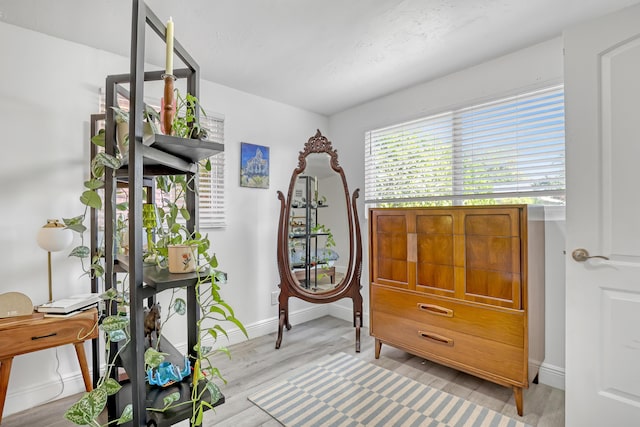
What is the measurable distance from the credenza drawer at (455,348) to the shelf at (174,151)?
6.54ft

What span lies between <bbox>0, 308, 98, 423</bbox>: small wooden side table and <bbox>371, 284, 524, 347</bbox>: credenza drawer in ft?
6.34

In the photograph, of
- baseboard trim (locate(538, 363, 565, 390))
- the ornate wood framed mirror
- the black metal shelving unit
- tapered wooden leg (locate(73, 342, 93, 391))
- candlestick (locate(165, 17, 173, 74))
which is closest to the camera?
the black metal shelving unit

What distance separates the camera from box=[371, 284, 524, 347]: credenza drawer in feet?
6.26

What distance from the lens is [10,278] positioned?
1.92 m

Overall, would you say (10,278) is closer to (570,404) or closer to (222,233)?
(222,233)

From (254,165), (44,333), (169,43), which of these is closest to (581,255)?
(169,43)

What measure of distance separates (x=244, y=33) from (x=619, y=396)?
2850 millimetres

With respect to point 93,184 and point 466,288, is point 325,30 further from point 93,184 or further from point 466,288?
point 466,288

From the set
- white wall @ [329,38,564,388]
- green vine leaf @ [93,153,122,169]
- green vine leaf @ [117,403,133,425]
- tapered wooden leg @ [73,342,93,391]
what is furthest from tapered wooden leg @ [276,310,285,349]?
green vine leaf @ [93,153,122,169]

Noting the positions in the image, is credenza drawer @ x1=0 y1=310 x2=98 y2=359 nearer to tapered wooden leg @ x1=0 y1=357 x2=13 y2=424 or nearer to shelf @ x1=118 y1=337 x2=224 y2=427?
tapered wooden leg @ x1=0 y1=357 x2=13 y2=424

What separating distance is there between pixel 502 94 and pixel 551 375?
2.05 m

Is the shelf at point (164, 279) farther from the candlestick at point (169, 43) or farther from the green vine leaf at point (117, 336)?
the candlestick at point (169, 43)

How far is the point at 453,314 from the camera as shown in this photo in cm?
217

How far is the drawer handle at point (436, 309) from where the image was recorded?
219 cm
